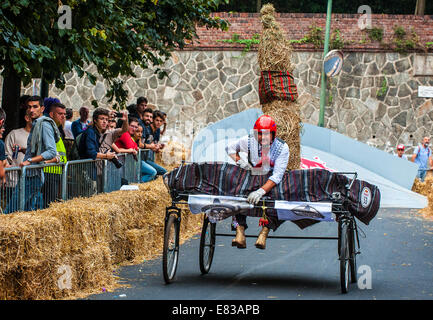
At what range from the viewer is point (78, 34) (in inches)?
474

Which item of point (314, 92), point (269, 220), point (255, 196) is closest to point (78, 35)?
point (255, 196)

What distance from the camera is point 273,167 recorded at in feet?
32.3

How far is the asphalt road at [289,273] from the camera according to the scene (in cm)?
901

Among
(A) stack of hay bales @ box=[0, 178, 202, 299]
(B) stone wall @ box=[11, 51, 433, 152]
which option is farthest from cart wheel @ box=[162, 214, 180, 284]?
(B) stone wall @ box=[11, 51, 433, 152]

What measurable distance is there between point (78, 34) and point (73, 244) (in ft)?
13.2

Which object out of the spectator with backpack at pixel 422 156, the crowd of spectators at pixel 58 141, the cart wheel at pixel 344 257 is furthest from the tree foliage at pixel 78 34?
the spectator with backpack at pixel 422 156

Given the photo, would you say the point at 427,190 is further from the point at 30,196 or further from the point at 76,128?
the point at 30,196

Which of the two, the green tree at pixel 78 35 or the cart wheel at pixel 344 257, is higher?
the green tree at pixel 78 35

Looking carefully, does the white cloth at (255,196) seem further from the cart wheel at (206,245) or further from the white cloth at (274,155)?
the cart wheel at (206,245)

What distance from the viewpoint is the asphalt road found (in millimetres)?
9008

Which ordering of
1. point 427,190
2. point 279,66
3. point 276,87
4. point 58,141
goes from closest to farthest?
point 58,141 < point 279,66 < point 276,87 < point 427,190

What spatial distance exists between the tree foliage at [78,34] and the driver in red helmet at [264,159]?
9.54 feet

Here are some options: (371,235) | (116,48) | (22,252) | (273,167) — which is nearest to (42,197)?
(22,252)

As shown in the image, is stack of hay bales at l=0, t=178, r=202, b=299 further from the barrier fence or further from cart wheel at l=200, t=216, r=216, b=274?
cart wheel at l=200, t=216, r=216, b=274
